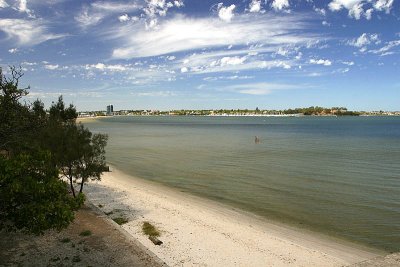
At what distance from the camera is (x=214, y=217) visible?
27719 mm

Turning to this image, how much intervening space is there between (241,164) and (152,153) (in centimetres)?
2180

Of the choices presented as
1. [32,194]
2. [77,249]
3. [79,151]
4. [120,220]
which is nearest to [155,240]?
[77,249]

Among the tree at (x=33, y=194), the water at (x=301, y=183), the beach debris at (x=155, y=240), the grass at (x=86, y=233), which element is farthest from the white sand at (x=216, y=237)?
the tree at (x=33, y=194)

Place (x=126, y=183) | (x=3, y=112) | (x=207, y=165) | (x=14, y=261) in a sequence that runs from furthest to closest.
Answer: (x=207, y=165) < (x=126, y=183) < (x=14, y=261) < (x=3, y=112)

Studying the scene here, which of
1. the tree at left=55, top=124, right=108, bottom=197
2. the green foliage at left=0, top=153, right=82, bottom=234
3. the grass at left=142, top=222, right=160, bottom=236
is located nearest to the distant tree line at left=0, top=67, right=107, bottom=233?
the green foliage at left=0, top=153, right=82, bottom=234

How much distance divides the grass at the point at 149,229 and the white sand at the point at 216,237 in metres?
0.40

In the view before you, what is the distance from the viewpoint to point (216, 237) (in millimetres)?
22828

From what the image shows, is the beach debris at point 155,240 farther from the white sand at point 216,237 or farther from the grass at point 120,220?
the grass at point 120,220

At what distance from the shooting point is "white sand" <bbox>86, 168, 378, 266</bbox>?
19.6 m

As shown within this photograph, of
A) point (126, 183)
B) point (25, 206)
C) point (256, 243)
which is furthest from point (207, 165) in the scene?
point (25, 206)

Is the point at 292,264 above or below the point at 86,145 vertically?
below

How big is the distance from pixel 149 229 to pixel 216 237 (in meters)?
4.48

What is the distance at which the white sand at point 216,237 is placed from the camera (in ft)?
64.3

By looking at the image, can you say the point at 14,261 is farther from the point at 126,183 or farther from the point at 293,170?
the point at 293,170
